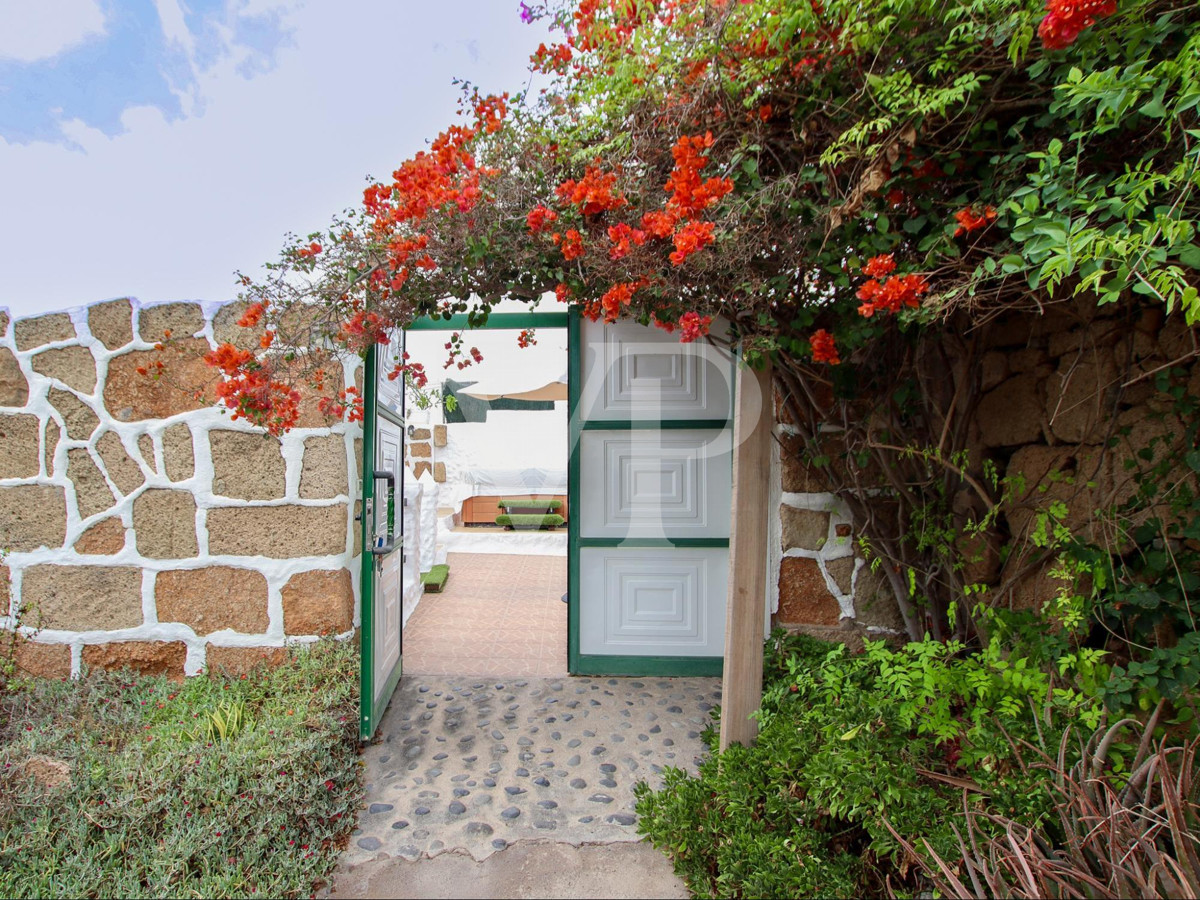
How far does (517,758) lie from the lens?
98.0 inches

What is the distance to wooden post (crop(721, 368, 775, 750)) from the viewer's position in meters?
2.24

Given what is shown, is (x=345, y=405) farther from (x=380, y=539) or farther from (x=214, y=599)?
(x=214, y=599)

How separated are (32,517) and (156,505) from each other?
61cm

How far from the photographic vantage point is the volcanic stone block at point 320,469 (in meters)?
3.00

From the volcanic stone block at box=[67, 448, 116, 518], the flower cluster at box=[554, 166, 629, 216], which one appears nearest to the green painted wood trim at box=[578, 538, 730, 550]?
the flower cluster at box=[554, 166, 629, 216]

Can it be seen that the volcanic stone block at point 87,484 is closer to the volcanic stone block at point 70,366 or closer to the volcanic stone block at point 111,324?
the volcanic stone block at point 70,366

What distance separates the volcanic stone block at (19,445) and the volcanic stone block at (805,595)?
3.89 m

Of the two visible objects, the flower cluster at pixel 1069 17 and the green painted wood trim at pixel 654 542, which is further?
the green painted wood trim at pixel 654 542

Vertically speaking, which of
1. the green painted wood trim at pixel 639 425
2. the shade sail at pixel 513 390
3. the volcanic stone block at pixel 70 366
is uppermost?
the shade sail at pixel 513 390

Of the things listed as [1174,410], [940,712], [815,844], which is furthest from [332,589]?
[1174,410]

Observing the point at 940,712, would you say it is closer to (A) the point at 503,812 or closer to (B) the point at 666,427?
(A) the point at 503,812

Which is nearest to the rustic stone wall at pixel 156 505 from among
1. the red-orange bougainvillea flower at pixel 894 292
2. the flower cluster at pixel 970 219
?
the red-orange bougainvillea flower at pixel 894 292

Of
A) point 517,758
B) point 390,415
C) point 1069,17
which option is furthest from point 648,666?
point 1069,17

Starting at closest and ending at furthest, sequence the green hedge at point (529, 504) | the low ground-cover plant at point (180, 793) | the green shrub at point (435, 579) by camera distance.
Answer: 1. the low ground-cover plant at point (180, 793)
2. the green shrub at point (435, 579)
3. the green hedge at point (529, 504)
